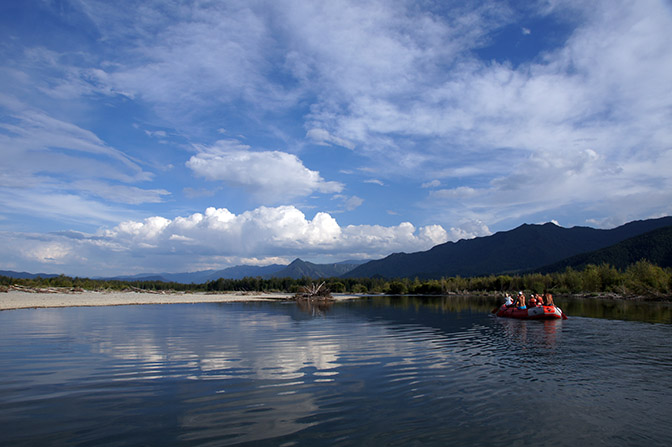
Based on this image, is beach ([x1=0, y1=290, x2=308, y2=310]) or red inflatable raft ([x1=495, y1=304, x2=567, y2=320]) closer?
red inflatable raft ([x1=495, y1=304, x2=567, y2=320])

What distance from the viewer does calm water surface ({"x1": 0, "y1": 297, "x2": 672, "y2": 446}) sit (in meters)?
8.94

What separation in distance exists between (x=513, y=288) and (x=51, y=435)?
172 metres

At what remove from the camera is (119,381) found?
555 inches

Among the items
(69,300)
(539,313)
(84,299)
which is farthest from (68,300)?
(539,313)

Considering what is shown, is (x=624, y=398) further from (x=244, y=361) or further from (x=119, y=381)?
(x=119, y=381)

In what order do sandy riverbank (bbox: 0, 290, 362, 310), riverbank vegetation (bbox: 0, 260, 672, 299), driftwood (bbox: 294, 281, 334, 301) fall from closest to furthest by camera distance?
sandy riverbank (bbox: 0, 290, 362, 310)
riverbank vegetation (bbox: 0, 260, 672, 299)
driftwood (bbox: 294, 281, 334, 301)

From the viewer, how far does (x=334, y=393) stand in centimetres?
1242

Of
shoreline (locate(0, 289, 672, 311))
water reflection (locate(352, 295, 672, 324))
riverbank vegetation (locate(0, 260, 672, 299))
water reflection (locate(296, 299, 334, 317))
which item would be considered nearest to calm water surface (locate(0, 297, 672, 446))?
water reflection (locate(352, 295, 672, 324))

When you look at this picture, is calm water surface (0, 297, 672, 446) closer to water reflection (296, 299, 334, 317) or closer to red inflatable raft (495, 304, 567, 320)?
red inflatable raft (495, 304, 567, 320)

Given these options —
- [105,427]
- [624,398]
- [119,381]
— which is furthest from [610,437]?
[119,381]

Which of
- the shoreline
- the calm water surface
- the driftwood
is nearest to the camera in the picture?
the calm water surface

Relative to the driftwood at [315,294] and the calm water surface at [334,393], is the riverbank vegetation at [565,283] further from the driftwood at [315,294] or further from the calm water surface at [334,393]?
the calm water surface at [334,393]

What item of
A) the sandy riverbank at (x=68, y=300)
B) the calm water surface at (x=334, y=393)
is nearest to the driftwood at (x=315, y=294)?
the sandy riverbank at (x=68, y=300)

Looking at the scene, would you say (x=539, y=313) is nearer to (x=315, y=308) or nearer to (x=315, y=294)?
(x=315, y=308)
